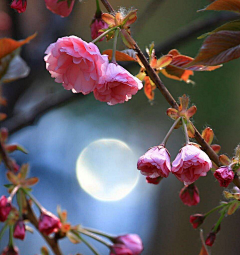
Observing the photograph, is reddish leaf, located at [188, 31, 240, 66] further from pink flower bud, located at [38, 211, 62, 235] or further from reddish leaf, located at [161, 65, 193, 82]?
pink flower bud, located at [38, 211, 62, 235]

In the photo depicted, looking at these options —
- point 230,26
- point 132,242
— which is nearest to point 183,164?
point 230,26

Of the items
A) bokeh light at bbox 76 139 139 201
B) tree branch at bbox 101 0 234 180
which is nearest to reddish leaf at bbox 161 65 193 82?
tree branch at bbox 101 0 234 180

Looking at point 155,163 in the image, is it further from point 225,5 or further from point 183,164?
point 225,5

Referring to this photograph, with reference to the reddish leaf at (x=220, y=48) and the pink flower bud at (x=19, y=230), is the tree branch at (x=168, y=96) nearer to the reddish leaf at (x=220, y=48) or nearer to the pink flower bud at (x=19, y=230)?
the reddish leaf at (x=220, y=48)

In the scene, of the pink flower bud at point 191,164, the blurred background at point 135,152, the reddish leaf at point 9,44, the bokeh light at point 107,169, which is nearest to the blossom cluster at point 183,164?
the pink flower bud at point 191,164

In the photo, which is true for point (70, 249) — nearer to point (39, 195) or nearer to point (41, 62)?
point (39, 195)
